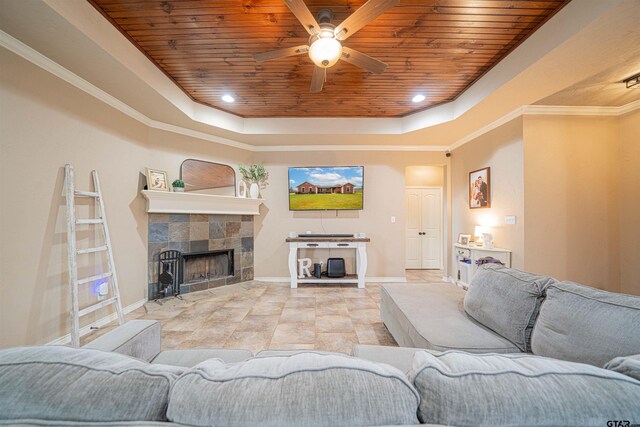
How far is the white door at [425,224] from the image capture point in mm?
5992

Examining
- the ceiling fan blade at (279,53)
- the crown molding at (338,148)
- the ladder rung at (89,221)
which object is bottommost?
the ladder rung at (89,221)

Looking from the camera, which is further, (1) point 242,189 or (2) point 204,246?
(1) point 242,189

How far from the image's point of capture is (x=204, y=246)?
4.11m

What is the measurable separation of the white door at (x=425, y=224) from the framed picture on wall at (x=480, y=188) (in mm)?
1804

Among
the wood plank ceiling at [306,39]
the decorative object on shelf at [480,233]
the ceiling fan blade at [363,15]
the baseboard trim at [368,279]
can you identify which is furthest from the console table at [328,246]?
the ceiling fan blade at [363,15]

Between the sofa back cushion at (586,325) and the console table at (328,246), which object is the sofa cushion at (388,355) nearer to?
the sofa back cushion at (586,325)

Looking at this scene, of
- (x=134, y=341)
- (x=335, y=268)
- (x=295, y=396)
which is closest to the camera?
(x=295, y=396)

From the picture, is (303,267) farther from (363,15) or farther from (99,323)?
(363,15)

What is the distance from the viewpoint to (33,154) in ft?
6.95

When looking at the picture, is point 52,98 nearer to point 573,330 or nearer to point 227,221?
point 227,221

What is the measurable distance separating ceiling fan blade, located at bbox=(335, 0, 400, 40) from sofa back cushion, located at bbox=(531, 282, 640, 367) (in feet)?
6.56

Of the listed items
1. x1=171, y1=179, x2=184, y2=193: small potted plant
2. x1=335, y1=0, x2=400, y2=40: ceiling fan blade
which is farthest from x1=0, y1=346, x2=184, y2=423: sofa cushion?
x1=171, y1=179, x2=184, y2=193: small potted plant

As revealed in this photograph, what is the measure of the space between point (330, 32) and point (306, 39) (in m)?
0.56

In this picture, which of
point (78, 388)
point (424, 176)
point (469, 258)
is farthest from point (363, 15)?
point (424, 176)
